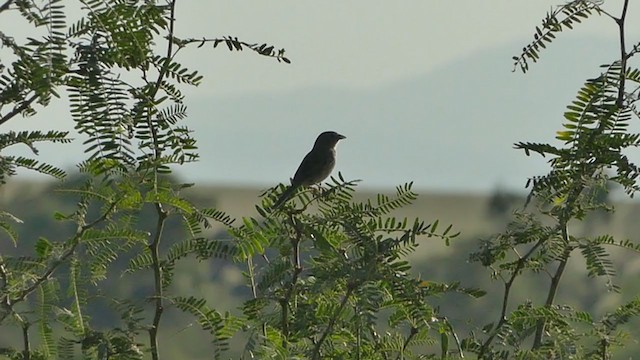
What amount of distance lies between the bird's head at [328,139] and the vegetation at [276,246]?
4484mm

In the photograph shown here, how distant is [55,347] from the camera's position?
8.85 feet

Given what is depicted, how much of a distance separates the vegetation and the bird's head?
4484 millimetres

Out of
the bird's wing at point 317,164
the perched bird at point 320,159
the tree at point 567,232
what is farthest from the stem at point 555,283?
the bird's wing at point 317,164

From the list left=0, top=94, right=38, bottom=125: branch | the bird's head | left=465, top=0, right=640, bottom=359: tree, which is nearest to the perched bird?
the bird's head

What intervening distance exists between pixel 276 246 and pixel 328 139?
15.9 feet

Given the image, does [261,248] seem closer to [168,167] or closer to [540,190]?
[168,167]

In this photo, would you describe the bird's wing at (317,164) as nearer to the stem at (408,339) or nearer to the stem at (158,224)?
the stem at (408,339)

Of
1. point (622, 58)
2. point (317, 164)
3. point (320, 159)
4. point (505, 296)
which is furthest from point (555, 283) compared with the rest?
point (320, 159)

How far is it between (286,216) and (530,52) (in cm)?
76

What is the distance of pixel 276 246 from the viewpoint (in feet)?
8.84

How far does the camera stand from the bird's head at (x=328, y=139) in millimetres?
7405

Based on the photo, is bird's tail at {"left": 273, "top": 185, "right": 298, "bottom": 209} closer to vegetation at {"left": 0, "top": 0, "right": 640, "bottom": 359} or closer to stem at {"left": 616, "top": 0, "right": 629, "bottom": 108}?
vegetation at {"left": 0, "top": 0, "right": 640, "bottom": 359}

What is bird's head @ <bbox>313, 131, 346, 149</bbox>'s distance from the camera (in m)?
7.41

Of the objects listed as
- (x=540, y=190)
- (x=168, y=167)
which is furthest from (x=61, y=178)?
(x=540, y=190)
